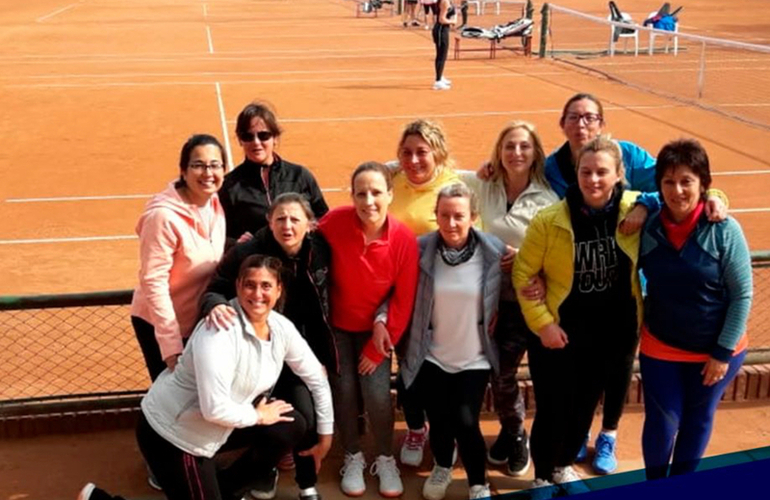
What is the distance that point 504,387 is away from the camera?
4.71 m

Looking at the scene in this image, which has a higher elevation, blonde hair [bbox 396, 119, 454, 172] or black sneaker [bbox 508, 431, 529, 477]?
blonde hair [bbox 396, 119, 454, 172]

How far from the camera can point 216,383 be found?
386 centimetres

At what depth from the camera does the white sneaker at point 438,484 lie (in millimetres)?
4523

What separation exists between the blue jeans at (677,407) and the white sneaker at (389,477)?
1.20 metres

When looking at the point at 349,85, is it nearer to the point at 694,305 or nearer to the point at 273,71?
the point at 273,71

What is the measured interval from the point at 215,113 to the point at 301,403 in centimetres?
1255

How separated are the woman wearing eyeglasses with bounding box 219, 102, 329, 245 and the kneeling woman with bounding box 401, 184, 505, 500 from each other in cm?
83

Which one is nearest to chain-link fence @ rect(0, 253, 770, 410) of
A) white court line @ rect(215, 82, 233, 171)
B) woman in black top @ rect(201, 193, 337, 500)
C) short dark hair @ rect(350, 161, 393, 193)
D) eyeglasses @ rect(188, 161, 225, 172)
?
woman in black top @ rect(201, 193, 337, 500)

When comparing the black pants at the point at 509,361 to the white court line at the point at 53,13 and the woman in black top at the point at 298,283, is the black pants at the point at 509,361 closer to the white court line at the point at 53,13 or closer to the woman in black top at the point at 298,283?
the woman in black top at the point at 298,283

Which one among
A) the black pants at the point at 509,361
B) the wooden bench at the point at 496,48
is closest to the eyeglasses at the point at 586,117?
the black pants at the point at 509,361

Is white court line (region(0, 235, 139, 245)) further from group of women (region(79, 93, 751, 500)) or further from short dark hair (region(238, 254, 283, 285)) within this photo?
short dark hair (region(238, 254, 283, 285))

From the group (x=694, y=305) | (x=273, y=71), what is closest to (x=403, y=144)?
(x=694, y=305)

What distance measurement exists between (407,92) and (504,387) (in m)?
14.3

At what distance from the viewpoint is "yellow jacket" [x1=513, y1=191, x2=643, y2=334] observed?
410 cm
